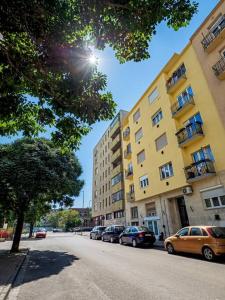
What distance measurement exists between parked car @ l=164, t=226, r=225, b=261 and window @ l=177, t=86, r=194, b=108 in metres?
11.2

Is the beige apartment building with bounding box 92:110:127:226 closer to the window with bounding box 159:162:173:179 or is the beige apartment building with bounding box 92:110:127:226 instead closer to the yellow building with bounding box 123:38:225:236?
the yellow building with bounding box 123:38:225:236

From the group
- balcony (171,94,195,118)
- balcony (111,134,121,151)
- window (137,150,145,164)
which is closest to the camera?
balcony (171,94,195,118)

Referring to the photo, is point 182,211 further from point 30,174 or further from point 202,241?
point 30,174

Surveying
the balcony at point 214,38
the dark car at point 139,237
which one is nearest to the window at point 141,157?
the dark car at point 139,237

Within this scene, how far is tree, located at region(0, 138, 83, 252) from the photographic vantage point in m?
12.7

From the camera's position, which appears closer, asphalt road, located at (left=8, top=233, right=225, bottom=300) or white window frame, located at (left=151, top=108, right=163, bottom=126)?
asphalt road, located at (left=8, top=233, right=225, bottom=300)

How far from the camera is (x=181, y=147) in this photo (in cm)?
1772

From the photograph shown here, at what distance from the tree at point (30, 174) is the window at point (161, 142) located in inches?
383

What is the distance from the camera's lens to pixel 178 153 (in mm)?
18125

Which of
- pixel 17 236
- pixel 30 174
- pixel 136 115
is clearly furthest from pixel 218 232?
pixel 136 115

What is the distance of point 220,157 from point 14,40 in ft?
44.9

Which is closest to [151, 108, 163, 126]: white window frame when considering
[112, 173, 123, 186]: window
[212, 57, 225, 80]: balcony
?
[212, 57, 225, 80]: balcony

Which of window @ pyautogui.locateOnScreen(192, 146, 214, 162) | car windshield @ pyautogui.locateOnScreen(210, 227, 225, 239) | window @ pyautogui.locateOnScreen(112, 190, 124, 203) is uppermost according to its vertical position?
window @ pyautogui.locateOnScreen(112, 190, 124, 203)

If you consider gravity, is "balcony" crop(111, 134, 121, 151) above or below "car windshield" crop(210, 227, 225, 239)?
above
